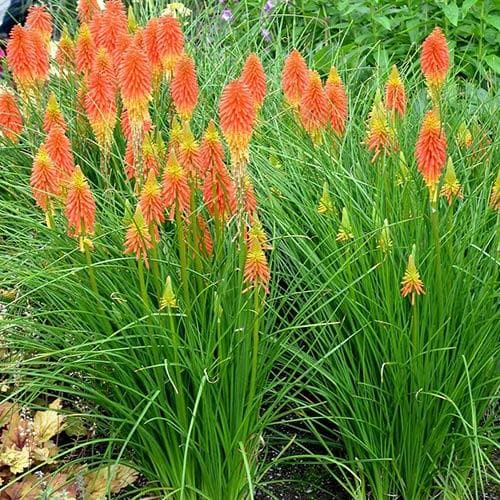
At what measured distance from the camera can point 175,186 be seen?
260 centimetres

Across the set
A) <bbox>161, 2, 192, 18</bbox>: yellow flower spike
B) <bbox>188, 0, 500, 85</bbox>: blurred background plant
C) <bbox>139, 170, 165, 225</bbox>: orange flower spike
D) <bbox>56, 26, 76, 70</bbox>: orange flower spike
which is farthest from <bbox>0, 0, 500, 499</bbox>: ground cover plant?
<bbox>188, 0, 500, 85</bbox>: blurred background plant

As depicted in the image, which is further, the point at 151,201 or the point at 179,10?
the point at 179,10

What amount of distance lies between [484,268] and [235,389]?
3.03 feet

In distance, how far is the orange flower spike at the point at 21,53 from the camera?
139 inches

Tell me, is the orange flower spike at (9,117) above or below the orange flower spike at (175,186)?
above

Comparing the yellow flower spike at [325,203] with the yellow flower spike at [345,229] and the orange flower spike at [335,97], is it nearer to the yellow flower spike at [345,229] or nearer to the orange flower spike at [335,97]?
the yellow flower spike at [345,229]

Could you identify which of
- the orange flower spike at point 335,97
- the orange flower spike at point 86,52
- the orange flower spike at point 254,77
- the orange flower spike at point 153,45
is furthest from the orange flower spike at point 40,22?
the orange flower spike at point 254,77

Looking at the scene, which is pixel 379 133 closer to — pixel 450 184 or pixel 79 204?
pixel 450 184

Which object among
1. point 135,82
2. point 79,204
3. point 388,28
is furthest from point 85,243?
point 388,28

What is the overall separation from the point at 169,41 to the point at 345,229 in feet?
2.90

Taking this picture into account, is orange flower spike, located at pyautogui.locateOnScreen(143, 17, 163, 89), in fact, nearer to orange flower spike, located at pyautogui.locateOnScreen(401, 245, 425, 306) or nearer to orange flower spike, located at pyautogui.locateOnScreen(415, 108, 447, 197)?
orange flower spike, located at pyautogui.locateOnScreen(415, 108, 447, 197)

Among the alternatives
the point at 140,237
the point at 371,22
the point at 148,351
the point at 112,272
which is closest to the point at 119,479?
the point at 148,351

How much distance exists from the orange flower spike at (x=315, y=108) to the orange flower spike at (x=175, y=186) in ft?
2.77

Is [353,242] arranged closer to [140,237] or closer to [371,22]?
[140,237]
